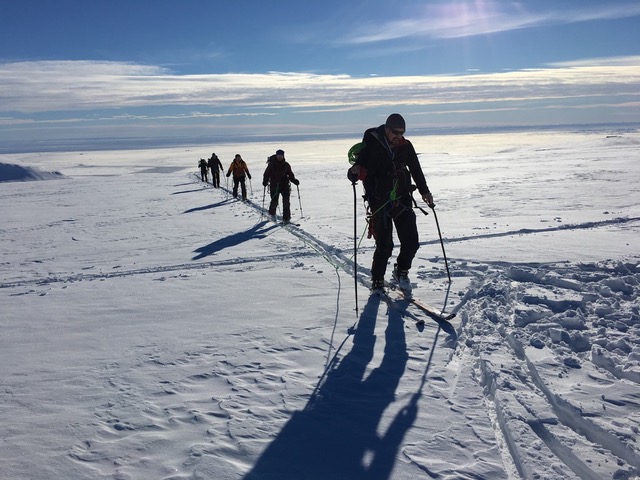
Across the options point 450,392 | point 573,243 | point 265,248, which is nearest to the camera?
point 450,392

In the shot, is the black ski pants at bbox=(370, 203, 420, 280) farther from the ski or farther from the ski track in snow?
the ski track in snow

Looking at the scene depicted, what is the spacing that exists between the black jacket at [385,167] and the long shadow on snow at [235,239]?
13.2ft

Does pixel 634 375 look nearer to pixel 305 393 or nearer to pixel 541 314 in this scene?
pixel 541 314

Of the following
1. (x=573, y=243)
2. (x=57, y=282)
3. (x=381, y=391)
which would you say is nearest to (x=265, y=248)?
(x=57, y=282)

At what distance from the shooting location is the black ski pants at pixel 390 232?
5.89 meters

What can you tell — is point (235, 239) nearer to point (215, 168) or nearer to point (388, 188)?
point (388, 188)

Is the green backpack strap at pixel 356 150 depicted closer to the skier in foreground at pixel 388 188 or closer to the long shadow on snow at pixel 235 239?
the skier in foreground at pixel 388 188

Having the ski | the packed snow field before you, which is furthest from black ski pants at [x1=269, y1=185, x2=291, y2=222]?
the ski

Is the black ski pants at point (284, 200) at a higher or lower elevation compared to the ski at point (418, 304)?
higher

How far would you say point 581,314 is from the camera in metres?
4.93

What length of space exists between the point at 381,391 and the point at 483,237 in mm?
6453

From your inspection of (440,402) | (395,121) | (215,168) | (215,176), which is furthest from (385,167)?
(215,176)

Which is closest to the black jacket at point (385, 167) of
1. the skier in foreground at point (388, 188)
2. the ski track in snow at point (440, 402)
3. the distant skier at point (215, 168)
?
the skier in foreground at point (388, 188)

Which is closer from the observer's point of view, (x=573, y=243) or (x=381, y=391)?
(x=381, y=391)
